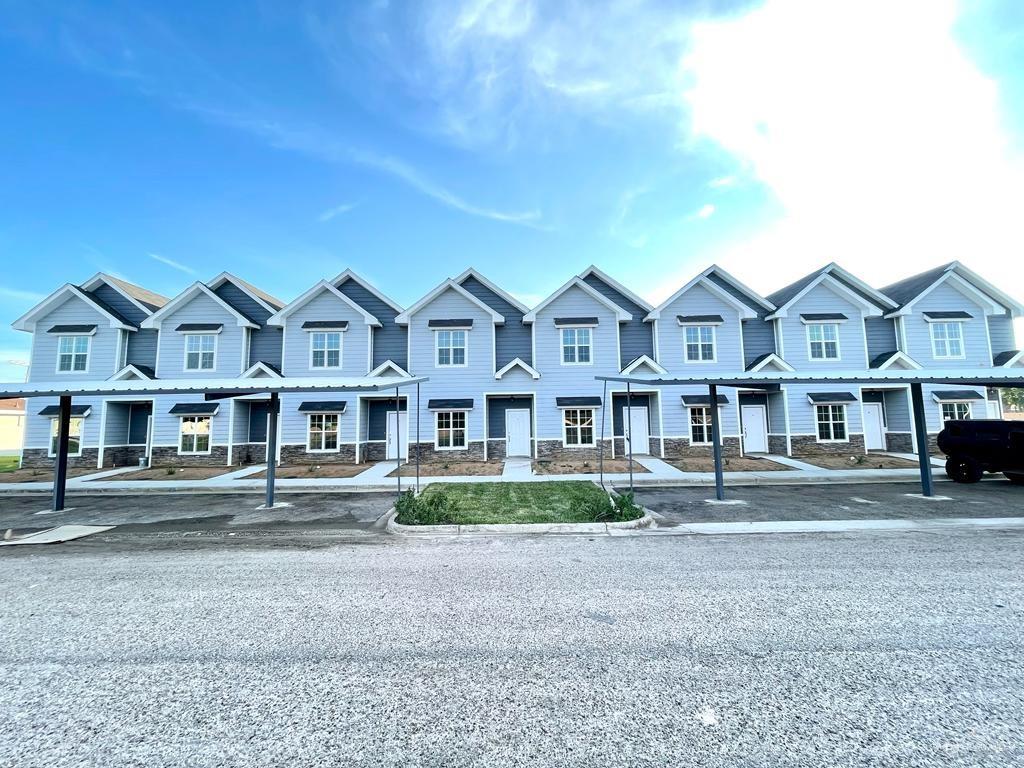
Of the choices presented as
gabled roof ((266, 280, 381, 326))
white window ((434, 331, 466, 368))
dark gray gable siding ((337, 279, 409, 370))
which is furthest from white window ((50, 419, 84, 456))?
white window ((434, 331, 466, 368))

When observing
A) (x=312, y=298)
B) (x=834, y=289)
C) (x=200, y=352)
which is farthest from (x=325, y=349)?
(x=834, y=289)

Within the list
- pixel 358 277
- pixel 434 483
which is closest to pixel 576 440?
pixel 434 483

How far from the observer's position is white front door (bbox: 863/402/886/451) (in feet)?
72.8

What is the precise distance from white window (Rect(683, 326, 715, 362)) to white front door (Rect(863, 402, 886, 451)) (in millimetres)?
8325

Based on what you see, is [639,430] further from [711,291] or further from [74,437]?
[74,437]

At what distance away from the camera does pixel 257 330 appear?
22.8 metres

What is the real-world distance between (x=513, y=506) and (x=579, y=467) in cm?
809

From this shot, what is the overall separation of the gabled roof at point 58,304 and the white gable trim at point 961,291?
128ft

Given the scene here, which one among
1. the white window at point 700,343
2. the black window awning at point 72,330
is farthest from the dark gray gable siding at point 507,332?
the black window awning at point 72,330

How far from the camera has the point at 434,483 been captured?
50.0 feet

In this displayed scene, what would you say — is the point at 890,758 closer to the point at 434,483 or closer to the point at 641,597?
the point at 641,597

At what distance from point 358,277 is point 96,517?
15.3 meters

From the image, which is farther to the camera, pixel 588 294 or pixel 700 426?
pixel 588 294

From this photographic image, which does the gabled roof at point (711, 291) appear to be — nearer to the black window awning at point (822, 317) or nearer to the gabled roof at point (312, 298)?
the black window awning at point (822, 317)
